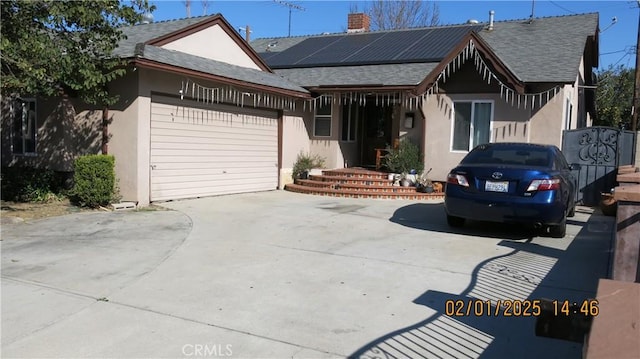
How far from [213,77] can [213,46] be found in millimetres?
2299

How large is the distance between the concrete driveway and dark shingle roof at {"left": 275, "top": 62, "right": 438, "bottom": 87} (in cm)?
662

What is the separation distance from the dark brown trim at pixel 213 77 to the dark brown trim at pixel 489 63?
143 inches

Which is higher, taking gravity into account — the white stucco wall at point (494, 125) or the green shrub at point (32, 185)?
the white stucco wall at point (494, 125)

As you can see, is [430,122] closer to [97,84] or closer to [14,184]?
[97,84]

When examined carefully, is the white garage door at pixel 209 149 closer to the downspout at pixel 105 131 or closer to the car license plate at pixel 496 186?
the downspout at pixel 105 131

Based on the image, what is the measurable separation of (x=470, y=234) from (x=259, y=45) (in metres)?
17.5

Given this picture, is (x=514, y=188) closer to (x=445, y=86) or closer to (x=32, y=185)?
(x=445, y=86)

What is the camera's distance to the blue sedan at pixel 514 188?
762 cm

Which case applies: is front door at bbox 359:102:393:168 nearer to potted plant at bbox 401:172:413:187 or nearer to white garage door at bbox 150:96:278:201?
potted plant at bbox 401:172:413:187

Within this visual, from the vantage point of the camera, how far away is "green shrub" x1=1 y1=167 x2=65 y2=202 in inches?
462

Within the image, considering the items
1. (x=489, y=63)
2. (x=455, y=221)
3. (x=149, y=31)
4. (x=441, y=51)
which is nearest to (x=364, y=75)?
(x=441, y=51)

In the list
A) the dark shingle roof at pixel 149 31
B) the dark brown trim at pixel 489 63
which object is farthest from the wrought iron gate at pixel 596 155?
the dark shingle roof at pixel 149 31

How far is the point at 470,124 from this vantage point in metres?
14.3

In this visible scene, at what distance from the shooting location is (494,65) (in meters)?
13.2
